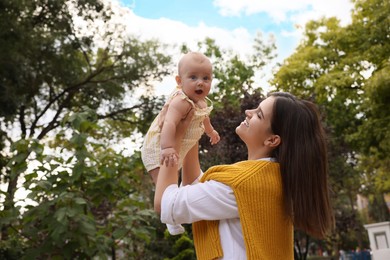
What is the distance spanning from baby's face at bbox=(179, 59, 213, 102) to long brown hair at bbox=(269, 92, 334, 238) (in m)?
0.35

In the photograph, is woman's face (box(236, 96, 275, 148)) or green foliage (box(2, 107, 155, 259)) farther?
green foliage (box(2, 107, 155, 259))

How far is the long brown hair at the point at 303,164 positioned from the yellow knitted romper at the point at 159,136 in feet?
1.23

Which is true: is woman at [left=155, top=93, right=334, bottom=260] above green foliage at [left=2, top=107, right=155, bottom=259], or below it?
below

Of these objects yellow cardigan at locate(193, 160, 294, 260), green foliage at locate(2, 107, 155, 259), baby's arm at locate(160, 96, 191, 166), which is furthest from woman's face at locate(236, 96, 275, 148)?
green foliage at locate(2, 107, 155, 259)

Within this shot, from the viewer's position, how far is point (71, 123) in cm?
432

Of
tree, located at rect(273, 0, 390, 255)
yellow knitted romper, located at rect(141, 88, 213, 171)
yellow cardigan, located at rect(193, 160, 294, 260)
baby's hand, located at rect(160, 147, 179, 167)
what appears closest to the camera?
yellow cardigan, located at rect(193, 160, 294, 260)

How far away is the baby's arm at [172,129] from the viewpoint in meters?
1.65

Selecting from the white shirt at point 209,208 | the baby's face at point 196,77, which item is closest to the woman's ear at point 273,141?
the white shirt at point 209,208

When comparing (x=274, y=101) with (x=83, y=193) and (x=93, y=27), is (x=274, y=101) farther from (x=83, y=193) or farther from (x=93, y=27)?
(x=93, y=27)

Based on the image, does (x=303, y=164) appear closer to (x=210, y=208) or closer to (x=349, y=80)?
(x=210, y=208)

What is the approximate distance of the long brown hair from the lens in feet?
5.16

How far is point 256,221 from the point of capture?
4.94ft

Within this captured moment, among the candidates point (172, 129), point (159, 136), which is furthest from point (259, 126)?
point (159, 136)

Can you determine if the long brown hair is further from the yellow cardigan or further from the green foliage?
the green foliage
